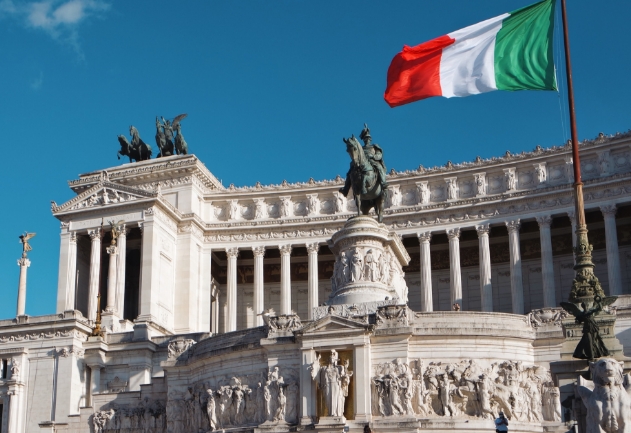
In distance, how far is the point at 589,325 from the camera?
22219 millimetres

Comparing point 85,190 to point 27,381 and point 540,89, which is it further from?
point 540,89

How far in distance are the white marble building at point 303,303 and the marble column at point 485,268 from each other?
0.16 meters

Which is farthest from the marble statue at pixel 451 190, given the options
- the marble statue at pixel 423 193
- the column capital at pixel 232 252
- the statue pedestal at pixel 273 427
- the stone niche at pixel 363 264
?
the statue pedestal at pixel 273 427

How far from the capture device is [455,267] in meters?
73.0

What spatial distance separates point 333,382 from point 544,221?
38.4 meters

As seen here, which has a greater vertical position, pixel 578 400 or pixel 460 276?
pixel 460 276

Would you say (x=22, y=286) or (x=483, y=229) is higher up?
(x=483, y=229)

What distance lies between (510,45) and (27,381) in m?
37.8

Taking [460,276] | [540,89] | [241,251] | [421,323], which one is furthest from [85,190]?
[540,89]

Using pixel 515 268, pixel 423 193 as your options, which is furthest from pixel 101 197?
pixel 515 268

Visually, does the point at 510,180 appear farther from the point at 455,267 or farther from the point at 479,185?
the point at 455,267

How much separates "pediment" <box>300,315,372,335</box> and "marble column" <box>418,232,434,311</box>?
113 ft

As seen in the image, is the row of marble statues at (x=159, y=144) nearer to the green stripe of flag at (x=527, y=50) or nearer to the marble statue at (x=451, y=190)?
the marble statue at (x=451, y=190)

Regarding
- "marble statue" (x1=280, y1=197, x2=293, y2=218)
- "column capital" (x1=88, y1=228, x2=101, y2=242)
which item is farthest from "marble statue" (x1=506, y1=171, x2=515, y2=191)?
"column capital" (x1=88, y1=228, x2=101, y2=242)
